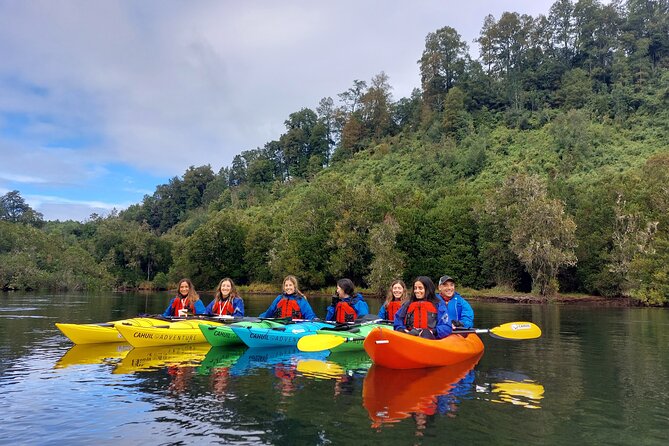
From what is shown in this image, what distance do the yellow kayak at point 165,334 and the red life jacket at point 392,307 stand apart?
13.3ft

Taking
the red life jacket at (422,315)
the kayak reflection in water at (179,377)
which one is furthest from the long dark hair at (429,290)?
the kayak reflection in water at (179,377)

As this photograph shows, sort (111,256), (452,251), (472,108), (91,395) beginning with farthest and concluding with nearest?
1. (472,108)
2. (111,256)
3. (452,251)
4. (91,395)

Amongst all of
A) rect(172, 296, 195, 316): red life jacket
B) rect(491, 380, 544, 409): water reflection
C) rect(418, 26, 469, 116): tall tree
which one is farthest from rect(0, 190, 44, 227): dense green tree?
rect(491, 380, 544, 409): water reflection

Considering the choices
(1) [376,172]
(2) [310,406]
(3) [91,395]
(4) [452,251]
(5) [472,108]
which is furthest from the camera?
(5) [472,108]

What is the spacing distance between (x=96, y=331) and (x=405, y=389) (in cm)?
802

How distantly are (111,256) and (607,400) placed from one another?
63.1 meters

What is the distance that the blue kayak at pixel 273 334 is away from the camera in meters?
11.2

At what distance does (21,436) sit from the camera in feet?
17.9

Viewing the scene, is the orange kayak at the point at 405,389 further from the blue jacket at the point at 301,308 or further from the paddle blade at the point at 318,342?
the blue jacket at the point at 301,308

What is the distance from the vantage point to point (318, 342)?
30.7 ft

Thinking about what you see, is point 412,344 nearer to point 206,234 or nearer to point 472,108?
point 206,234

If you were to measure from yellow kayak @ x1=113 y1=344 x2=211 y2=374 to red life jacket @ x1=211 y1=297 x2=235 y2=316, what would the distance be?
3.63 ft

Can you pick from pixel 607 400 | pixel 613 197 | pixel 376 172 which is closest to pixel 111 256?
pixel 376 172

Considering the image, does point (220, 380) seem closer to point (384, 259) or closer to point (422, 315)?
point (422, 315)
